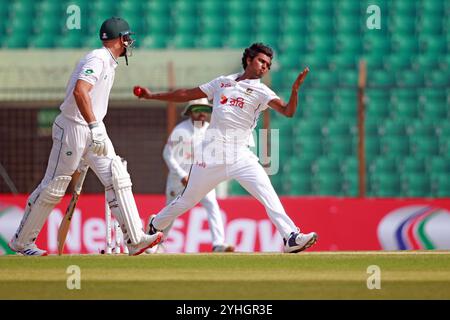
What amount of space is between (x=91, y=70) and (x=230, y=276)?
2433 millimetres

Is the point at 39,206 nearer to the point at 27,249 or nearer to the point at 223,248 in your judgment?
the point at 27,249

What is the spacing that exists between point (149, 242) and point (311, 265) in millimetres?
1525

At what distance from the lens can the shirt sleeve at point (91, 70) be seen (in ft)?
33.1

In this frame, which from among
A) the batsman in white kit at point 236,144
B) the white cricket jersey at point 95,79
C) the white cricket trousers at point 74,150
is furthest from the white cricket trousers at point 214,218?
the white cricket jersey at point 95,79

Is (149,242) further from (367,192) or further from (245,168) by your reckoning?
(367,192)

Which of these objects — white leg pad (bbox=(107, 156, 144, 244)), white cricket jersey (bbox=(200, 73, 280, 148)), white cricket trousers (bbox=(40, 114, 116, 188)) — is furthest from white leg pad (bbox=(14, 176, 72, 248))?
white cricket jersey (bbox=(200, 73, 280, 148))

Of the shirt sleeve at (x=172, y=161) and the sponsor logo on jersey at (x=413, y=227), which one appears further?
the sponsor logo on jersey at (x=413, y=227)

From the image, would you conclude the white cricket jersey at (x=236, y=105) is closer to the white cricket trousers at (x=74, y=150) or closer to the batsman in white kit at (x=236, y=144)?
the batsman in white kit at (x=236, y=144)

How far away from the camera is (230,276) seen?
350 inches

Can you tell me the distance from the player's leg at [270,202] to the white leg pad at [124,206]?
1101mm

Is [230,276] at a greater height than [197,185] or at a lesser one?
lesser

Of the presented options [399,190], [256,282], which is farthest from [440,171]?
[256,282]

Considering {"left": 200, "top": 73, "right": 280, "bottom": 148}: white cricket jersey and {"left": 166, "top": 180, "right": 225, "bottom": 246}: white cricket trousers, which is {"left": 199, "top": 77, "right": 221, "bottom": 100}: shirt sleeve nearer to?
{"left": 200, "top": 73, "right": 280, "bottom": 148}: white cricket jersey

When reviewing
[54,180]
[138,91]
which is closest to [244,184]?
[138,91]
